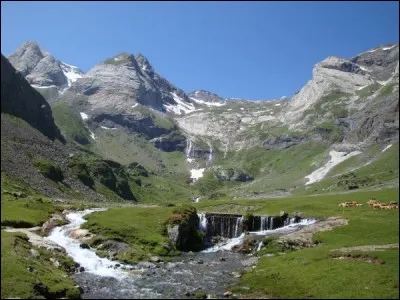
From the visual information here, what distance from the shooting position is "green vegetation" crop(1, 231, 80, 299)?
42.5m

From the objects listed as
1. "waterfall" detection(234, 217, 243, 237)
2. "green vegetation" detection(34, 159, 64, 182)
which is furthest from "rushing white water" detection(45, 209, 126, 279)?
"green vegetation" detection(34, 159, 64, 182)

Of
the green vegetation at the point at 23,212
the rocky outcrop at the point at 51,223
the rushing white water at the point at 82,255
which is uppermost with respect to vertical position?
the green vegetation at the point at 23,212

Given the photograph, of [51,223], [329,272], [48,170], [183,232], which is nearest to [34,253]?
[51,223]

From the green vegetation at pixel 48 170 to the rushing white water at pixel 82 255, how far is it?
293 feet

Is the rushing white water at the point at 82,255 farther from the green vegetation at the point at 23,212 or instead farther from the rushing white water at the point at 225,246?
the rushing white water at the point at 225,246

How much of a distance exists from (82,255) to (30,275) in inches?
973

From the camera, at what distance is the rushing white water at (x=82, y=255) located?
6194cm

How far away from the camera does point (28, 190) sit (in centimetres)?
14588

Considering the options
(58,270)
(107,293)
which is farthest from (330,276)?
(58,270)

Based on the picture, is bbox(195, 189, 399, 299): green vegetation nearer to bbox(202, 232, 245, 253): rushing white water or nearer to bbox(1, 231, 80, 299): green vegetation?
bbox(202, 232, 245, 253): rushing white water

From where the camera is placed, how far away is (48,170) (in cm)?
18050

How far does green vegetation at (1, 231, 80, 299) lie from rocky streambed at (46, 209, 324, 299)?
2.70 m

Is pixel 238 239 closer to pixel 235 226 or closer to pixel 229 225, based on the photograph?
pixel 235 226

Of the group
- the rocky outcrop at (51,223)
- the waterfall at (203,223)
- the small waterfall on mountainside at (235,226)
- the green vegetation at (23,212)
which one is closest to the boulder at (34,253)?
the rocky outcrop at (51,223)
